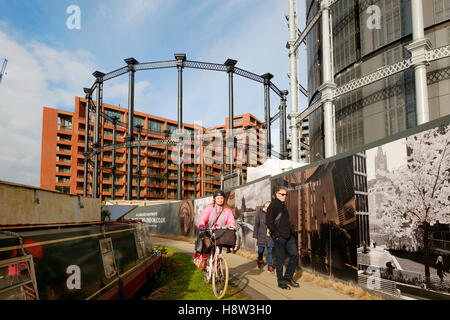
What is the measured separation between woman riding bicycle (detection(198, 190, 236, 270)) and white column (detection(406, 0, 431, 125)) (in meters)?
13.0

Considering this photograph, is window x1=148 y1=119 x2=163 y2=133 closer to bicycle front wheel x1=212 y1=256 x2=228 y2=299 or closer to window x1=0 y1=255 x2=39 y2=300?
bicycle front wheel x1=212 y1=256 x2=228 y2=299

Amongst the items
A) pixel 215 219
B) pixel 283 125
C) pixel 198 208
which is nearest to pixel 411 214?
pixel 215 219

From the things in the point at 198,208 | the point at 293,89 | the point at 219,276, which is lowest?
the point at 219,276

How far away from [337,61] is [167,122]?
2929 inches

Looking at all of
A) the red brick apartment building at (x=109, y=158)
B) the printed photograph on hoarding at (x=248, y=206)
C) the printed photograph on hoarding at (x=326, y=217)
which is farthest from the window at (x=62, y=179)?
the printed photograph on hoarding at (x=326, y=217)

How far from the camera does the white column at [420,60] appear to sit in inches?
584

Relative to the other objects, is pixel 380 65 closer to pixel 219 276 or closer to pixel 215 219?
pixel 215 219

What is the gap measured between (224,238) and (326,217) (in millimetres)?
2633

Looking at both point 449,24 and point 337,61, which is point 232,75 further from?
point 449,24

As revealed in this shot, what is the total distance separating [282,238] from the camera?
Result: 629 centimetres

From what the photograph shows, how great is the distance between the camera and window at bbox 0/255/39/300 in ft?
8.04
